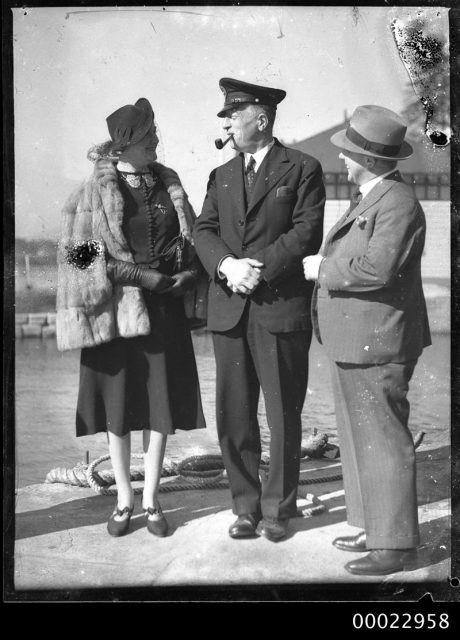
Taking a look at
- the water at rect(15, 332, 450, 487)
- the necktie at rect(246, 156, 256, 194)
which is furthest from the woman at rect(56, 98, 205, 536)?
the necktie at rect(246, 156, 256, 194)

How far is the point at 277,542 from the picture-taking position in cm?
464

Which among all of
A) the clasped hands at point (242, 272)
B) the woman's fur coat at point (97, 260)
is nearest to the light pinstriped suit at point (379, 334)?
the clasped hands at point (242, 272)

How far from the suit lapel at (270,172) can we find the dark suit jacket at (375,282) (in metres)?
0.43

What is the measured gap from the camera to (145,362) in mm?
4707

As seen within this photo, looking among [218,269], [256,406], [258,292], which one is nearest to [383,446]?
[256,406]

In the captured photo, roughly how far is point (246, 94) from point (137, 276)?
1217mm

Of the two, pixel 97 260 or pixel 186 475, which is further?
pixel 186 475

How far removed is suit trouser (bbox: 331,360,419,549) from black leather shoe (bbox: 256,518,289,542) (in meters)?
0.46

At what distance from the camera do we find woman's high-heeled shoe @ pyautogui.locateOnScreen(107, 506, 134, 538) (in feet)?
15.5

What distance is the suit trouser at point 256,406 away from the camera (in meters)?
4.56

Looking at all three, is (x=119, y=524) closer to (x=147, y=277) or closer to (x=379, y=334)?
(x=147, y=277)

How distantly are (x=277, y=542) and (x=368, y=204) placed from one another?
1968 millimetres
